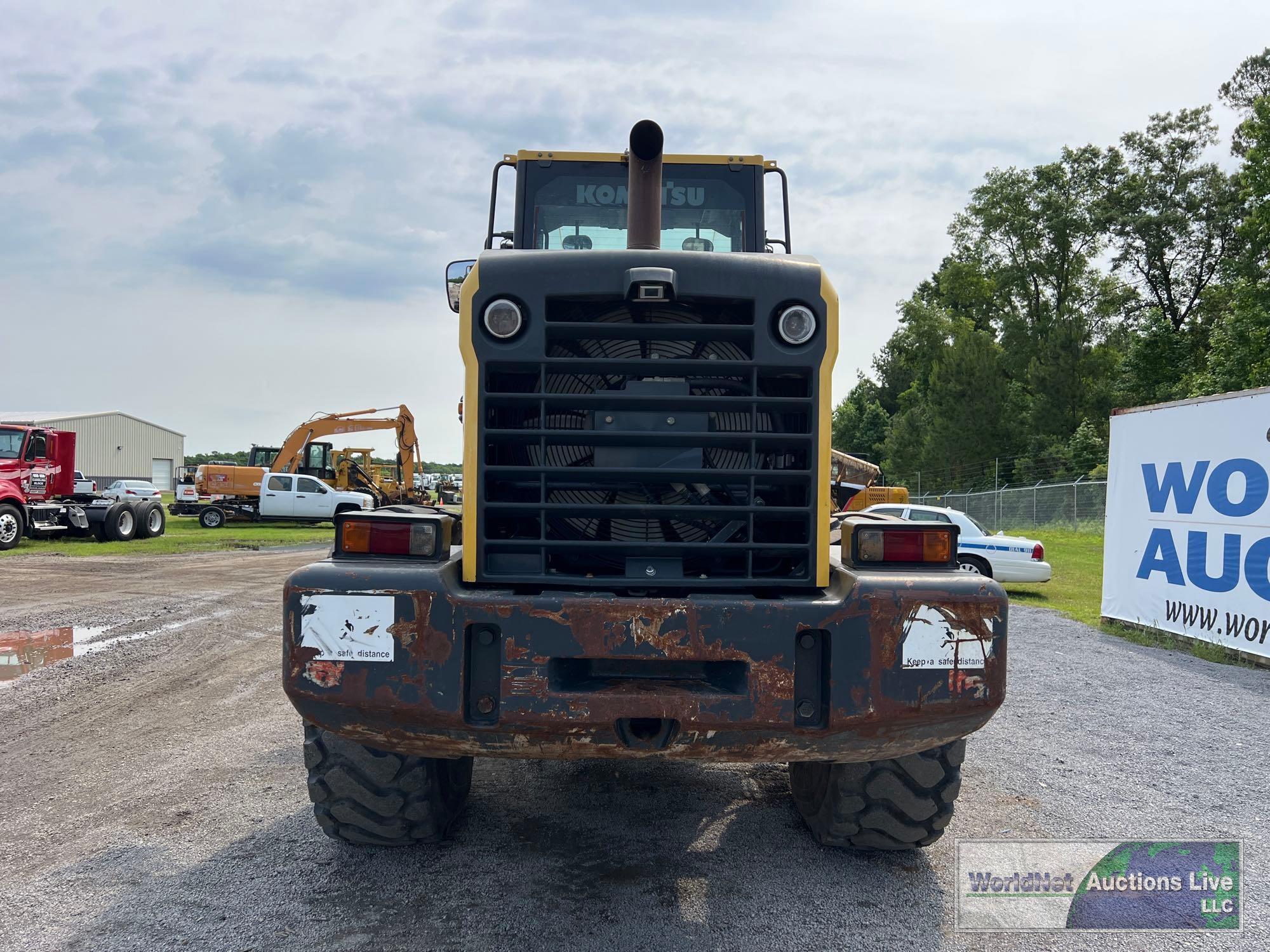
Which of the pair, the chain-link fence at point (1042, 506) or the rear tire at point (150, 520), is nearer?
the rear tire at point (150, 520)

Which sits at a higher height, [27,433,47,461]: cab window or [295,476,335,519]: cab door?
[27,433,47,461]: cab window

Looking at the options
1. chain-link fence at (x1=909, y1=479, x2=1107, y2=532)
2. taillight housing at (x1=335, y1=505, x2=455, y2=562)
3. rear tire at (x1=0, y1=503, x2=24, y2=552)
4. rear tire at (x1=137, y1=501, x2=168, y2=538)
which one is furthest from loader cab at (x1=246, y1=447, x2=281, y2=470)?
taillight housing at (x1=335, y1=505, x2=455, y2=562)

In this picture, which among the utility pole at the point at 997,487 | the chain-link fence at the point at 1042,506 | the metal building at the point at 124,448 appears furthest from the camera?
the metal building at the point at 124,448

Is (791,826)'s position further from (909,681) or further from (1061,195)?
(1061,195)

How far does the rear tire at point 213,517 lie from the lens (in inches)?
1199

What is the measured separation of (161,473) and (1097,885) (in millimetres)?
77519

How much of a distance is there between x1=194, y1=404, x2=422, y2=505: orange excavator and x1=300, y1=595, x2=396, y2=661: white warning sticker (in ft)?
90.8

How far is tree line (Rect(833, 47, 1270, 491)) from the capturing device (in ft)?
114

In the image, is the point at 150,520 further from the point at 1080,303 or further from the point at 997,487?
the point at 1080,303

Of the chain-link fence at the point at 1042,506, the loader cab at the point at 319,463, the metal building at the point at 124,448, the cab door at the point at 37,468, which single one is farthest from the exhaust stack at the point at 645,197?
the metal building at the point at 124,448

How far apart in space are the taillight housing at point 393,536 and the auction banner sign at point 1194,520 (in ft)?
26.2

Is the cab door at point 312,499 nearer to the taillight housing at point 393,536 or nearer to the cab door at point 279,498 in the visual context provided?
the cab door at point 279,498

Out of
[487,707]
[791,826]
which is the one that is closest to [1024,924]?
[791,826]

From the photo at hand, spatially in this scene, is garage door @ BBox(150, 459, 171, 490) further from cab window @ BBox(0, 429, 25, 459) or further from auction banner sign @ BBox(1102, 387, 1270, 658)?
auction banner sign @ BBox(1102, 387, 1270, 658)
